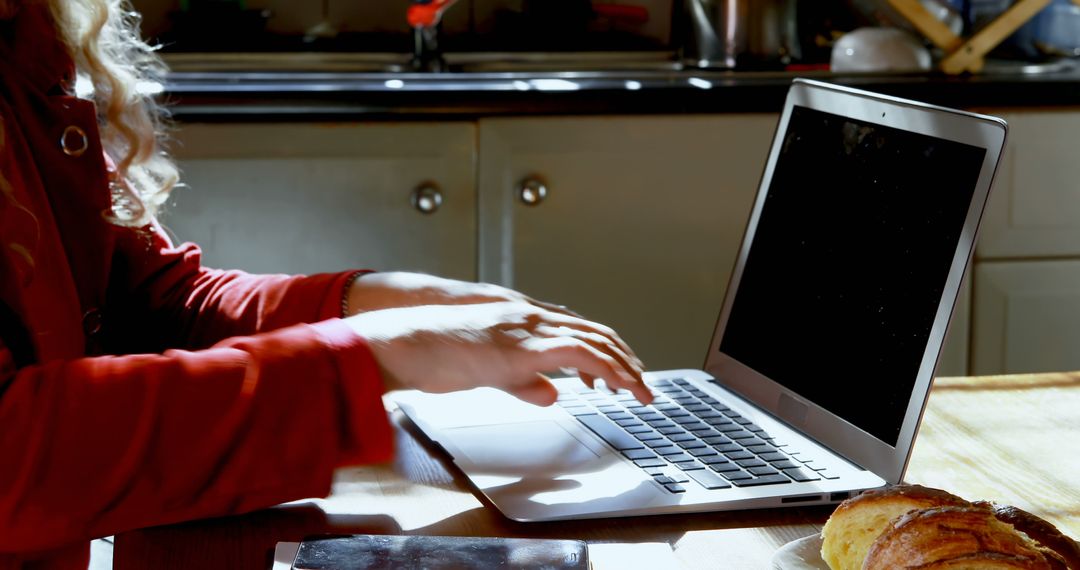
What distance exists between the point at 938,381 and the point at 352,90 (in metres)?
1.05

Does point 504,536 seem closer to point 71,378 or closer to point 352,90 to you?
point 71,378

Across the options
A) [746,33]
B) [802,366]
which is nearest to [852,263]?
[802,366]

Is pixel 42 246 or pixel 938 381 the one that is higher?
pixel 42 246

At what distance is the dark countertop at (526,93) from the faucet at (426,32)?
0.19 meters

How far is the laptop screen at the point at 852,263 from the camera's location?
84 centimetres

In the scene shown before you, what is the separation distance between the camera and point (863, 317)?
2.96 ft

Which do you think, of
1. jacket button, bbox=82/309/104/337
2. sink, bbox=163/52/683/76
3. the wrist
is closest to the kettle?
sink, bbox=163/52/683/76

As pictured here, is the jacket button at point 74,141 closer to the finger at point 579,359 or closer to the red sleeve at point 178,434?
the red sleeve at point 178,434

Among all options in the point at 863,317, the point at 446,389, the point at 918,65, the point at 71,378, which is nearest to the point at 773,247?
the point at 863,317

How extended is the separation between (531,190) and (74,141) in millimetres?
939

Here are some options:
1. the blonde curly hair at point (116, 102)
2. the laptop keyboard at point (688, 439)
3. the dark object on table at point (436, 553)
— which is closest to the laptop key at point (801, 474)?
the laptop keyboard at point (688, 439)

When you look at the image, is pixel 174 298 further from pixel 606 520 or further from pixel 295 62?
pixel 295 62

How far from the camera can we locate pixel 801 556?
67 cm

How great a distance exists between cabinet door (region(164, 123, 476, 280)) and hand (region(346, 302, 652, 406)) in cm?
107
